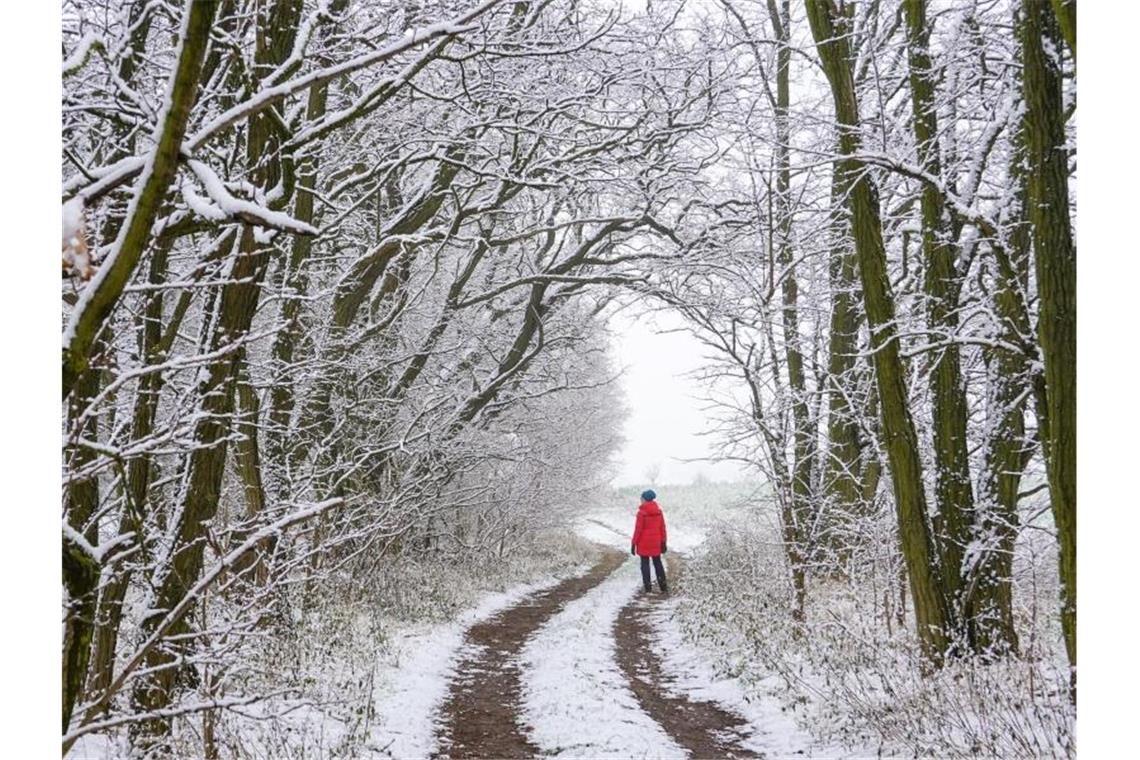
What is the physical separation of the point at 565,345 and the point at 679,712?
293 inches

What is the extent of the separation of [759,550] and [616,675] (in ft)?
13.5

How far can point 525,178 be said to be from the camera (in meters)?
7.92

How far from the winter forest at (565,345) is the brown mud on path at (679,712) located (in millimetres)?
54

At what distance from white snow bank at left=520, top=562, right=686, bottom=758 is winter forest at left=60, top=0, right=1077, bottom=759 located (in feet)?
0.17

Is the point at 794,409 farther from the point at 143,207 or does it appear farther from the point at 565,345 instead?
the point at 143,207

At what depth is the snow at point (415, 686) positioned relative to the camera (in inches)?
212

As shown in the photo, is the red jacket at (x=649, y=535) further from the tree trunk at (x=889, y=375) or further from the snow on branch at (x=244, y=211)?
the snow on branch at (x=244, y=211)

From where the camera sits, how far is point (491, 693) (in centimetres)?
675

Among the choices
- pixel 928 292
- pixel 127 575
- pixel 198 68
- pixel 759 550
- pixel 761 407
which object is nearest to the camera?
pixel 198 68

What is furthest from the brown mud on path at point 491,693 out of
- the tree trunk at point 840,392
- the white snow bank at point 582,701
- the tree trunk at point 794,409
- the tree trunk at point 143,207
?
the tree trunk at point 143,207

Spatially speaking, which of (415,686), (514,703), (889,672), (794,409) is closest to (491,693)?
(514,703)
